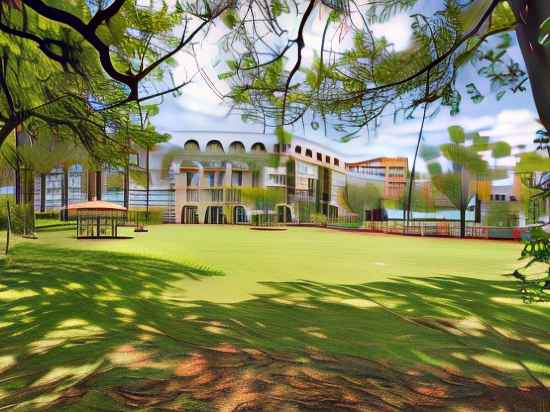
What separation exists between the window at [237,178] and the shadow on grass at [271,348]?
12910 mm

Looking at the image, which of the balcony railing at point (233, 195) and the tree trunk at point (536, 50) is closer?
the tree trunk at point (536, 50)

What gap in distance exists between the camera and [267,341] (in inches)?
92.6

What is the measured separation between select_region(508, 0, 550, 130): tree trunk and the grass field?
128cm

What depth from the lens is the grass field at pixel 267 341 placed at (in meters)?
1.62

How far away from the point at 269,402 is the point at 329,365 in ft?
1.72

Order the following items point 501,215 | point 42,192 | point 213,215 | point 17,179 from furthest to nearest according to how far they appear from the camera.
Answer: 1. point 213,215
2. point 501,215
3. point 42,192
4. point 17,179

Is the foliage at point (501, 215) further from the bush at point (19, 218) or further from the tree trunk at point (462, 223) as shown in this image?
the bush at point (19, 218)

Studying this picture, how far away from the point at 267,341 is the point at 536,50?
81.9 inches

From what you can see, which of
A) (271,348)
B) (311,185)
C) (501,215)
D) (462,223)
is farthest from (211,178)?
(271,348)

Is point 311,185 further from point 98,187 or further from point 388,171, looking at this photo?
point 98,187

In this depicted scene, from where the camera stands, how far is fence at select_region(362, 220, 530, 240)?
10523 millimetres

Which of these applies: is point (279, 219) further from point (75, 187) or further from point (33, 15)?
point (33, 15)

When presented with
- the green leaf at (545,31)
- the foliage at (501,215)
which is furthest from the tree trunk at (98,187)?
the foliage at (501,215)

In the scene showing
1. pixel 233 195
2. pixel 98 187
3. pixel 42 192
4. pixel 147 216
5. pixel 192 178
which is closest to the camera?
pixel 42 192
